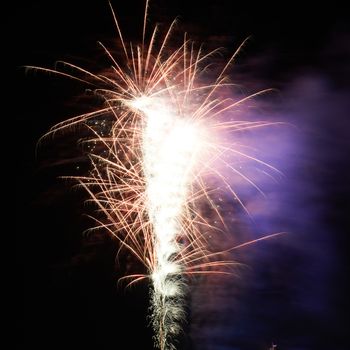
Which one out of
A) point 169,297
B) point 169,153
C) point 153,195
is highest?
point 169,153

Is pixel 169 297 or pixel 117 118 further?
pixel 169 297

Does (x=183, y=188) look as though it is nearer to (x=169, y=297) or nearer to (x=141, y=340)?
(x=169, y=297)

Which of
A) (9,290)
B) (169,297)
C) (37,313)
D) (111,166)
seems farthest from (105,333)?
(111,166)

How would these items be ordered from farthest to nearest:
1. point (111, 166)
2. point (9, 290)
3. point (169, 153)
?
1. point (9, 290)
2. point (111, 166)
3. point (169, 153)

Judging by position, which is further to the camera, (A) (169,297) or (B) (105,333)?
(B) (105,333)

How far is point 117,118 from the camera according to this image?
Result: 232 inches

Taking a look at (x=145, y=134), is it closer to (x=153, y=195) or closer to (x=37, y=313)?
(x=153, y=195)

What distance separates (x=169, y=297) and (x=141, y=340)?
179 inches

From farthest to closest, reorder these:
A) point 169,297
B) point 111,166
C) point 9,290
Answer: point 9,290, point 169,297, point 111,166

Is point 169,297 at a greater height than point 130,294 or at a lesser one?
lesser

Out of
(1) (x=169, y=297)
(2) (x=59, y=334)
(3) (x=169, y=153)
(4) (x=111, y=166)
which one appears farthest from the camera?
(2) (x=59, y=334)

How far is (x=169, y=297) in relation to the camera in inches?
279

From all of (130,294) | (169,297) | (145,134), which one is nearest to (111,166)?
(145,134)

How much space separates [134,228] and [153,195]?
0.57 metres
